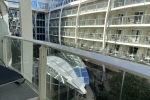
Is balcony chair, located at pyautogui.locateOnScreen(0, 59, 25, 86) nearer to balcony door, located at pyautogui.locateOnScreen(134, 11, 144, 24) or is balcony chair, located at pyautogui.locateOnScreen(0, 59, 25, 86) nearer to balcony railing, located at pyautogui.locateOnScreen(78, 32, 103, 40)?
balcony door, located at pyautogui.locateOnScreen(134, 11, 144, 24)

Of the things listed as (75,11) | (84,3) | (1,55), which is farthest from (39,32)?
(1,55)

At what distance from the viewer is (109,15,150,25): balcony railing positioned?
6977 mm

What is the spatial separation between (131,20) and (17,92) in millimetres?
8103

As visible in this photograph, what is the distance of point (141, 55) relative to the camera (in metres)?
7.62

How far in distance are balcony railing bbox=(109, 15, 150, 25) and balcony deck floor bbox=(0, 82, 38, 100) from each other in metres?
7.62

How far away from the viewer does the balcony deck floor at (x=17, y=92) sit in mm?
1417

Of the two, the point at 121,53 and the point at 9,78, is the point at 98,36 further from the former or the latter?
the point at 9,78

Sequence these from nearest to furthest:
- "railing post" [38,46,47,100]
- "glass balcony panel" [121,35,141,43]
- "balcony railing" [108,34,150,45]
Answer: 1. "railing post" [38,46,47,100]
2. "balcony railing" [108,34,150,45]
3. "glass balcony panel" [121,35,141,43]

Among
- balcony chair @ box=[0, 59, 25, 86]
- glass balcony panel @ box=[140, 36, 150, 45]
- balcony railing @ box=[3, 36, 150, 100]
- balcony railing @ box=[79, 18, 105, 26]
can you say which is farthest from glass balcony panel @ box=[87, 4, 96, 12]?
balcony chair @ box=[0, 59, 25, 86]

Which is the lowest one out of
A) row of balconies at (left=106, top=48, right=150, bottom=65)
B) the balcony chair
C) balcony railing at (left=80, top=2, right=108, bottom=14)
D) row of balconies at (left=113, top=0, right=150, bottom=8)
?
row of balconies at (left=106, top=48, right=150, bottom=65)

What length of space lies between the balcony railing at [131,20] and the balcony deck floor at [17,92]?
300 inches

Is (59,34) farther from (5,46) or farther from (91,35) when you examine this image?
(5,46)

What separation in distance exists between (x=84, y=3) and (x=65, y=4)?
11.7ft

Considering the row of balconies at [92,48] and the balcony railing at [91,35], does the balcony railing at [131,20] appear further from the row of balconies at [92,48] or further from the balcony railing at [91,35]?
the row of balconies at [92,48]
